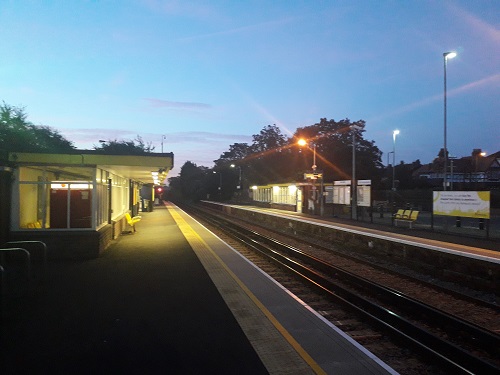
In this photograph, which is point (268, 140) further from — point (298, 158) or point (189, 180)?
point (189, 180)

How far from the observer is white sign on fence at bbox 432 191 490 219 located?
58.0 feet

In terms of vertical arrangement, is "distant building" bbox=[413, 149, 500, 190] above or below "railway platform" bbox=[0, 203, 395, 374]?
above

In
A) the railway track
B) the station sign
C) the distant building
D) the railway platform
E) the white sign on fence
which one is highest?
the distant building

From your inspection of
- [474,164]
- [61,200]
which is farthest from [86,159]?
[474,164]

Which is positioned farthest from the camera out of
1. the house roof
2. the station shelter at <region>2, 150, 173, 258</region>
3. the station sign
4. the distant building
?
the house roof

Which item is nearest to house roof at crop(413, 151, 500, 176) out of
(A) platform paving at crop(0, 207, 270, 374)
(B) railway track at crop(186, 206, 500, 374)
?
(B) railway track at crop(186, 206, 500, 374)

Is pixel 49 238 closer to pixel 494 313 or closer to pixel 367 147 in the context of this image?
pixel 494 313

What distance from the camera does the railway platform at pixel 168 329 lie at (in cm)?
487

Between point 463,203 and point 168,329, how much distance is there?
1633 cm

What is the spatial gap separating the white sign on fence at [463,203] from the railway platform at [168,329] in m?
11.6

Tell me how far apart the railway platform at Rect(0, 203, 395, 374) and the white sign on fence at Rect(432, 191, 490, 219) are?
38.2ft

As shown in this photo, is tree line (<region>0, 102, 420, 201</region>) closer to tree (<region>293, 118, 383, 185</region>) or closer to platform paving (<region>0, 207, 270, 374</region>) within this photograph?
tree (<region>293, 118, 383, 185</region>)

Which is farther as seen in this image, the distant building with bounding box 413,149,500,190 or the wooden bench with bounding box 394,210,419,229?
→ the distant building with bounding box 413,149,500,190

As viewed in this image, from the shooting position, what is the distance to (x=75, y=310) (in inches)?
278
